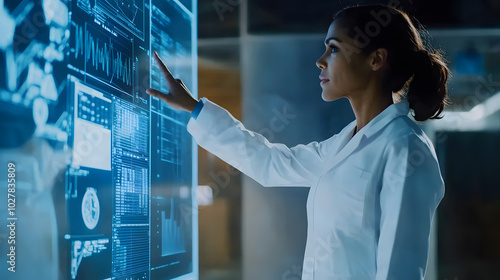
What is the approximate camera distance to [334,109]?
2602mm

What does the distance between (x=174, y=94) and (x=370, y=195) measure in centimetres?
63

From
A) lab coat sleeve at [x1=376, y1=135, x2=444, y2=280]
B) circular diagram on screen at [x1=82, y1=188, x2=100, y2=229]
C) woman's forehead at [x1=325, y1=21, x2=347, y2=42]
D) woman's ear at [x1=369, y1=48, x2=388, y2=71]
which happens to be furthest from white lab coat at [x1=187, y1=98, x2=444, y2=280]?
circular diagram on screen at [x1=82, y1=188, x2=100, y2=229]

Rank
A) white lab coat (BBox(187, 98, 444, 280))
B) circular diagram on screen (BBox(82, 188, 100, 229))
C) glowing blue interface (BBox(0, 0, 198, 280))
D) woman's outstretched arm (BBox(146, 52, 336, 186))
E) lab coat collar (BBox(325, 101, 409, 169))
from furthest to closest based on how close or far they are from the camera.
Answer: woman's outstretched arm (BBox(146, 52, 336, 186))
lab coat collar (BBox(325, 101, 409, 169))
white lab coat (BBox(187, 98, 444, 280))
circular diagram on screen (BBox(82, 188, 100, 229))
glowing blue interface (BBox(0, 0, 198, 280))

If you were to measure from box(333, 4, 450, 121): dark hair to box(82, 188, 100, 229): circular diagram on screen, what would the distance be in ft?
2.64

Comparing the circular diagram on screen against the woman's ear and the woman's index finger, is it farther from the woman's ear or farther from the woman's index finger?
the woman's ear

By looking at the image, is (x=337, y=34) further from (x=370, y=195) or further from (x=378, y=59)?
(x=370, y=195)

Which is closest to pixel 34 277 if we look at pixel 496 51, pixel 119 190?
pixel 119 190

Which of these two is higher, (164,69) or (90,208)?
(164,69)

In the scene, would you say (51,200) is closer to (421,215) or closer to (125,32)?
(125,32)

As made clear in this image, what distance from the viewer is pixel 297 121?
2.59 m

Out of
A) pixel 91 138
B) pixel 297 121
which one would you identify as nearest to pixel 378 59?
pixel 91 138

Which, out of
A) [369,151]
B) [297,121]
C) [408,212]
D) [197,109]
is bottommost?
[408,212]

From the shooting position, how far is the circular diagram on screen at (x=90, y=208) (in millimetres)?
1215

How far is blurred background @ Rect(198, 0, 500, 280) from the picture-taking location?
2.54 m
